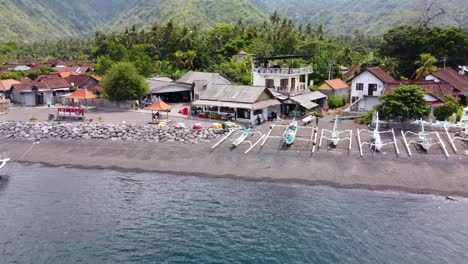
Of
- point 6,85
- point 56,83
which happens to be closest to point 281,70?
point 56,83

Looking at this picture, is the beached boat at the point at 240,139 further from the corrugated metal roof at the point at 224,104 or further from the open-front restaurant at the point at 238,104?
the corrugated metal roof at the point at 224,104

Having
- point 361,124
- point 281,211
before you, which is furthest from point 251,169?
point 361,124

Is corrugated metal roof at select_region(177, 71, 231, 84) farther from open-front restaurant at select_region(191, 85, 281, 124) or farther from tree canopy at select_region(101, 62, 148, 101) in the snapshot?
open-front restaurant at select_region(191, 85, 281, 124)

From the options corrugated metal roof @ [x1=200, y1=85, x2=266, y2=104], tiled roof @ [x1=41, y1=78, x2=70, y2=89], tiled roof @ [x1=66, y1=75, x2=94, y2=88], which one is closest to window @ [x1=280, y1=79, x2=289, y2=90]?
corrugated metal roof @ [x1=200, y1=85, x2=266, y2=104]

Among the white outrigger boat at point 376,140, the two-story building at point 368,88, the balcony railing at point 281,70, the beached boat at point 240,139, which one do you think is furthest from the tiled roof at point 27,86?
the white outrigger boat at point 376,140

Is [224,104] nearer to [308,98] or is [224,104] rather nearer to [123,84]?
[308,98]

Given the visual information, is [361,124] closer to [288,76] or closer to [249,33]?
[288,76]
